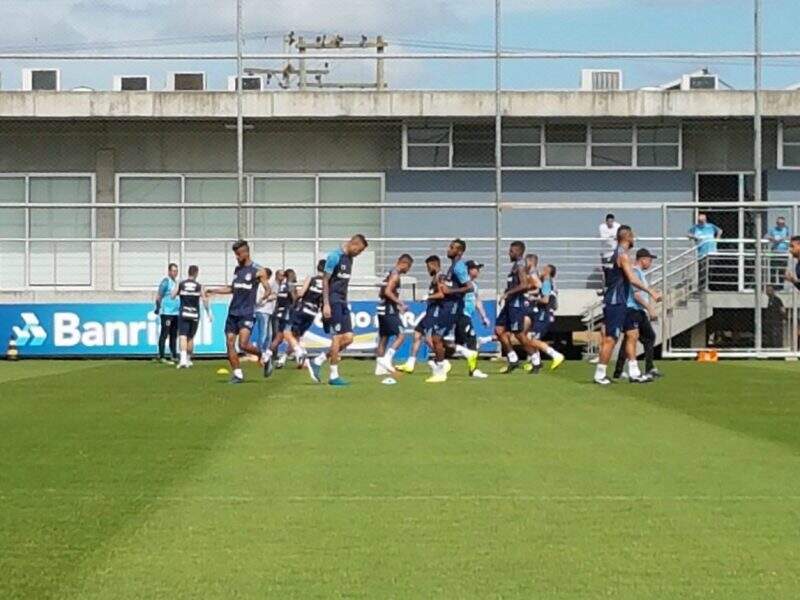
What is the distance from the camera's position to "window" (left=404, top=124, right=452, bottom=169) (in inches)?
1501

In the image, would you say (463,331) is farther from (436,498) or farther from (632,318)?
(436,498)

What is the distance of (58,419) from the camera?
52.0 ft

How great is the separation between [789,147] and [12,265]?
17.9 m

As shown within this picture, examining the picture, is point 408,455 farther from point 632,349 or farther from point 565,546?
point 632,349

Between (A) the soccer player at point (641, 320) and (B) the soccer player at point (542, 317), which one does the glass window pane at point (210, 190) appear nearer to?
(B) the soccer player at point (542, 317)

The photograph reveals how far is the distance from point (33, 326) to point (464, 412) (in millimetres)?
18452

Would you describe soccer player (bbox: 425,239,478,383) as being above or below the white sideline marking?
above

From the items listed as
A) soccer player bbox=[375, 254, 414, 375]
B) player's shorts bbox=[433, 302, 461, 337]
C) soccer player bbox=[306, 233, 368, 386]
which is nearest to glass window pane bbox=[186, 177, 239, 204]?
soccer player bbox=[375, 254, 414, 375]

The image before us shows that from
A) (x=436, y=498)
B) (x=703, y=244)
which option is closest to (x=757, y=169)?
(x=703, y=244)

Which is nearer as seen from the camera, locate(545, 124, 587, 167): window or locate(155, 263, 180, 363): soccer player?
locate(155, 263, 180, 363): soccer player

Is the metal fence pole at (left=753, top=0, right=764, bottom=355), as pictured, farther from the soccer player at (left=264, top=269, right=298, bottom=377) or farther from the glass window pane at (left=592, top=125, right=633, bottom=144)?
Result: the soccer player at (left=264, top=269, right=298, bottom=377)

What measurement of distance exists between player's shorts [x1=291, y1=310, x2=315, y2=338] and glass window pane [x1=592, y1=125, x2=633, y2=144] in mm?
15521

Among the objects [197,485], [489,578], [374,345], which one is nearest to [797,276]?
[374,345]

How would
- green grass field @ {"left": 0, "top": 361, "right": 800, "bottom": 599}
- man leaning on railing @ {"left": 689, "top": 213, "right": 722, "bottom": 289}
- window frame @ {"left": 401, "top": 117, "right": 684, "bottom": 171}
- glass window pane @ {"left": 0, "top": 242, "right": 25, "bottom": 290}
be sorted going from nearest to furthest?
green grass field @ {"left": 0, "top": 361, "right": 800, "bottom": 599}, man leaning on railing @ {"left": 689, "top": 213, "right": 722, "bottom": 289}, glass window pane @ {"left": 0, "top": 242, "right": 25, "bottom": 290}, window frame @ {"left": 401, "top": 117, "right": 684, "bottom": 171}
